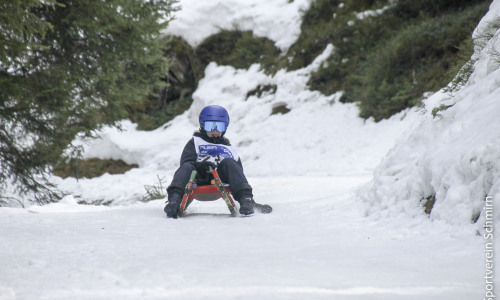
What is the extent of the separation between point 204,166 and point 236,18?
15.7 metres

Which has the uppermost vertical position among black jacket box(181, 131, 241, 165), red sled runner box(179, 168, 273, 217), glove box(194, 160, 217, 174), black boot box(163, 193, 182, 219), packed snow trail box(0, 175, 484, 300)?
black jacket box(181, 131, 241, 165)

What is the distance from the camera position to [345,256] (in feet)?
7.95

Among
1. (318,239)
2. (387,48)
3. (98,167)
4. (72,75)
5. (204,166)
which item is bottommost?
(318,239)

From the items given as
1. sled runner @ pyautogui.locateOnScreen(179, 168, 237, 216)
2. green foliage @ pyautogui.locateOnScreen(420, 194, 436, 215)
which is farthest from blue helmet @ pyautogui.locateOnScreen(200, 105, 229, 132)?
green foliage @ pyautogui.locateOnScreen(420, 194, 436, 215)

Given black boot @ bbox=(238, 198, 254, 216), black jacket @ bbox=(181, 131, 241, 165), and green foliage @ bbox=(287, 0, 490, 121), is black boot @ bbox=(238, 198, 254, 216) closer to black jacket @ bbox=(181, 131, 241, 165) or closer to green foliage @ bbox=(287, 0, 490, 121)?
black jacket @ bbox=(181, 131, 241, 165)

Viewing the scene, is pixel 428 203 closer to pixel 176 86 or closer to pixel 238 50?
pixel 238 50

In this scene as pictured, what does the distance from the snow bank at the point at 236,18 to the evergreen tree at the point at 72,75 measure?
10337 millimetres

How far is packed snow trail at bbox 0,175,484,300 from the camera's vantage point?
1.80 m

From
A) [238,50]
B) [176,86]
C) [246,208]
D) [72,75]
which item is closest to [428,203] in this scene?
[246,208]

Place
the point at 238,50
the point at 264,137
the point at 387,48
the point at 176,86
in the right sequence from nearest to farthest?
the point at 387,48 < the point at 264,137 < the point at 238,50 < the point at 176,86

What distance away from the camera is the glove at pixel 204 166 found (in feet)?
15.5

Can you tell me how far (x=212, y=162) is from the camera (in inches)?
189

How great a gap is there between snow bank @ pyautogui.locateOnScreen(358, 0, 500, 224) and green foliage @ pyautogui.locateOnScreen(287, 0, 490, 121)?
433 centimetres

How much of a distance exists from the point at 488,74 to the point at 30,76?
19.8ft
